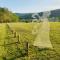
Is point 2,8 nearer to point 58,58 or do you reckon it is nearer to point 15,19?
point 15,19

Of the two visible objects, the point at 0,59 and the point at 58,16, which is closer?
the point at 0,59

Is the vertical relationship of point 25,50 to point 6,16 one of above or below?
below

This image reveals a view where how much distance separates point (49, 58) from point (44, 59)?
435 millimetres

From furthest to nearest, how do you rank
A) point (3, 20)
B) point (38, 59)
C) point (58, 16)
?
1. point (58, 16)
2. point (3, 20)
3. point (38, 59)

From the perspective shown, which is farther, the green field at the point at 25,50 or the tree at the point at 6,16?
the tree at the point at 6,16

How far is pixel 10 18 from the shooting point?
123188mm

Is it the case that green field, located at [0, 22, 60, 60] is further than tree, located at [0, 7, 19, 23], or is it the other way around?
tree, located at [0, 7, 19, 23]

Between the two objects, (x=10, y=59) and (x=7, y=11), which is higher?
(x=7, y=11)

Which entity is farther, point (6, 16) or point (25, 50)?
point (6, 16)

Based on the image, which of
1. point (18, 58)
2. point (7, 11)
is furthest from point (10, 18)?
point (18, 58)

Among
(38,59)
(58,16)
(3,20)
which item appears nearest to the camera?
(38,59)

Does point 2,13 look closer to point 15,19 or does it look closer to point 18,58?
point 15,19

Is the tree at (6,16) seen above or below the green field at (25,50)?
above

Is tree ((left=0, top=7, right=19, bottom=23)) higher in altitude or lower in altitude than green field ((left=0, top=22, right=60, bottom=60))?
higher
